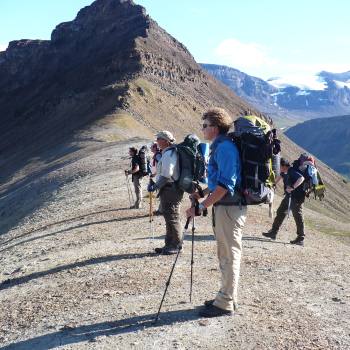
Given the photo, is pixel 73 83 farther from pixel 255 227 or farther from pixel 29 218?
pixel 255 227

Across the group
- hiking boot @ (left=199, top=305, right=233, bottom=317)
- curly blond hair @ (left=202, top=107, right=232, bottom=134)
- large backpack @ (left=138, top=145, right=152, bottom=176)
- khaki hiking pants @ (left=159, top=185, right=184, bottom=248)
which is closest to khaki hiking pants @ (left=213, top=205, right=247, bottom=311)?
hiking boot @ (left=199, top=305, right=233, bottom=317)

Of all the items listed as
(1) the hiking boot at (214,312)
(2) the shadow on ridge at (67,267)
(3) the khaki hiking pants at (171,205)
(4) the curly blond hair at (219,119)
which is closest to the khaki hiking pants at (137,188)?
(2) the shadow on ridge at (67,267)

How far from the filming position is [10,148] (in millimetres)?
103438

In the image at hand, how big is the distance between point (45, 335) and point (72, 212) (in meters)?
15.6

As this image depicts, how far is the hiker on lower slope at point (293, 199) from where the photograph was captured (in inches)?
641

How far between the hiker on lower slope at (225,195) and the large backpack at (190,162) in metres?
3.33

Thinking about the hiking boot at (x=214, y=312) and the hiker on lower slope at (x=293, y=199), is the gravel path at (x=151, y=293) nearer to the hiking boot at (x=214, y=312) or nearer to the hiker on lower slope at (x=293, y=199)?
the hiking boot at (x=214, y=312)

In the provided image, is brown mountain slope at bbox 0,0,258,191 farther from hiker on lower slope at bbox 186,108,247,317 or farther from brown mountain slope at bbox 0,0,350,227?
hiker on lower slope at bbox 186,108,247,317

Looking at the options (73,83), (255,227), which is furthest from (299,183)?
(73,83)

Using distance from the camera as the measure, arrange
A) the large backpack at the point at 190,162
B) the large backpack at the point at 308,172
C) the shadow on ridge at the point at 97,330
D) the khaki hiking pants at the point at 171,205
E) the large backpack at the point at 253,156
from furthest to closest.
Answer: the large backpack at the point at 308,172
the khaki hiking pants at the point at 171,205
the large backpack at the point at 190,162
the shadow on ridge at the point at 97,330
the large backpack at the point at 253,156

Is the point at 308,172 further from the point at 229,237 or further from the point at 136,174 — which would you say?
the point at 229,237

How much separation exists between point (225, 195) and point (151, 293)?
307cm

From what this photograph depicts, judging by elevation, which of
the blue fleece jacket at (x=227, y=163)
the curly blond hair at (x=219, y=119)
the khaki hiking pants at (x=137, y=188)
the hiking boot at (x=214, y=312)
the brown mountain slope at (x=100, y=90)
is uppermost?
the brown mountain slope at (x=100, y=90)

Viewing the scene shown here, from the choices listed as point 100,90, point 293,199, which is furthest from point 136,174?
point 100,90
